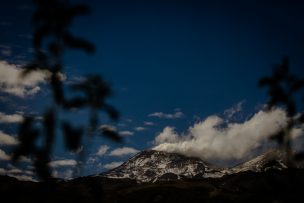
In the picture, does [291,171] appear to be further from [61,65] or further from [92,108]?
[61,65]

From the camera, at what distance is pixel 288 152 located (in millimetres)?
33469

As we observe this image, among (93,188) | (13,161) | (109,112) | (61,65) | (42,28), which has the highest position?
(42,28)

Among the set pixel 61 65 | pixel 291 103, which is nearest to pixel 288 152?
pixel 291 103

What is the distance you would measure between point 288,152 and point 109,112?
648 inches

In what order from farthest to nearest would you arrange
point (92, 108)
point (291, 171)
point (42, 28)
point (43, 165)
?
point (291, 171) < point (92, 108) < point (42, 28) < point (43, 165)

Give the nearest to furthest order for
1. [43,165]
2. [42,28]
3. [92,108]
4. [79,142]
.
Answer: [43,165] < [79,142] < [42,28] < [92,108]

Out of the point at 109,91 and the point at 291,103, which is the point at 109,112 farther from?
the point at 291,103

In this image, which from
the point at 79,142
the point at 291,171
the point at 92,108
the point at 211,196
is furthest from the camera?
the point at 211,196

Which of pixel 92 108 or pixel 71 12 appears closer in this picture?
pixel 71 12

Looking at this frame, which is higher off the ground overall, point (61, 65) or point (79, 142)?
point (61, 65)

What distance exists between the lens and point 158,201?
156 m

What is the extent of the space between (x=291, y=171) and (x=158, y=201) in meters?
127

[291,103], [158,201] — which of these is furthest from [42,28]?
[158,201]

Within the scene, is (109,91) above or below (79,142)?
above
